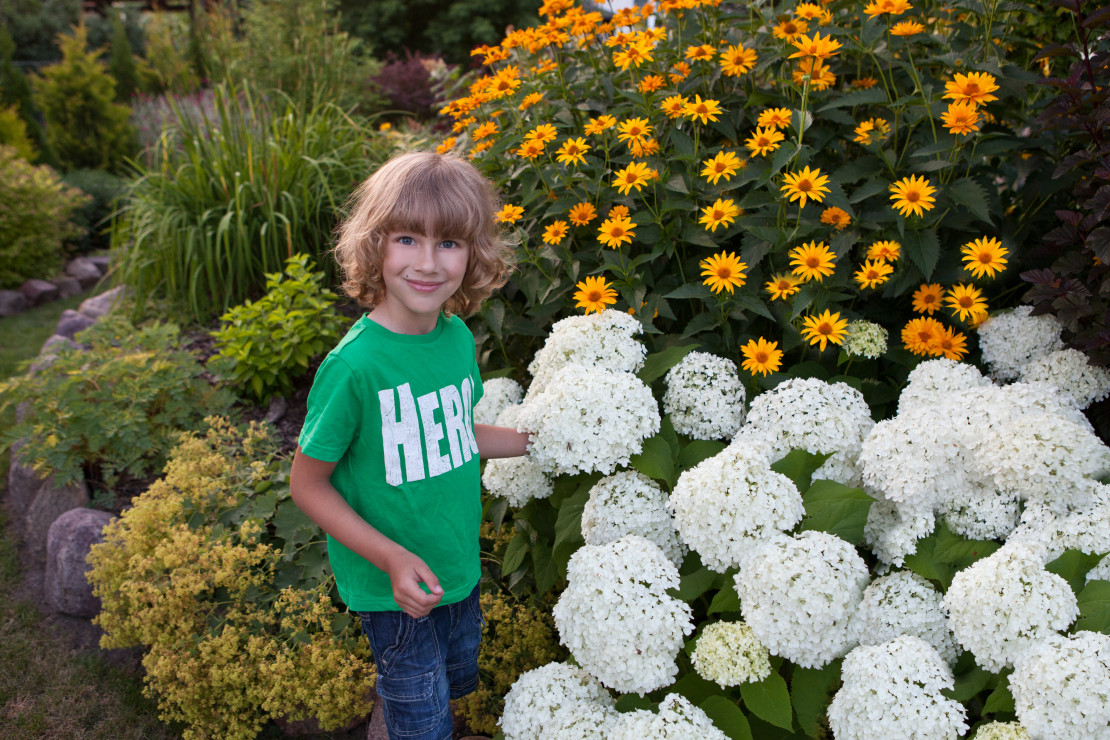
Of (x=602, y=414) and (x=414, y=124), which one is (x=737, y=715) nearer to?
(x=602, y=414)

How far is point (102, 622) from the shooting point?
8.18 feet

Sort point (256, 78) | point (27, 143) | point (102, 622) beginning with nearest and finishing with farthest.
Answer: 1. point (102, 622)
2. point (256, 78)
3. point (27, 143)

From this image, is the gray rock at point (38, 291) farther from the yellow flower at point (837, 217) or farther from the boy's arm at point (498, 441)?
the yellow flower at point (837, 217)

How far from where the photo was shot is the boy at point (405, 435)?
158 cm

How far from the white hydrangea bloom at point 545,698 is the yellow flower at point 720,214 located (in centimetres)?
143

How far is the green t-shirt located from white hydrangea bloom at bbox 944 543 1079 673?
1.12 meters

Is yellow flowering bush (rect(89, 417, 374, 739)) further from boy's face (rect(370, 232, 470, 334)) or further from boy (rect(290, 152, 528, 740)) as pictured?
boy's face (rect(370, 232, 470, 334))

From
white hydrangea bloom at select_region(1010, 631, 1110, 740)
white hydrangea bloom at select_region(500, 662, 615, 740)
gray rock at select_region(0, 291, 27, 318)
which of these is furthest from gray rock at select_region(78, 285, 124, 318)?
white hydrangea bloom at select_region(1010, 631, 1110, 740)

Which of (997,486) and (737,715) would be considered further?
(997,486)

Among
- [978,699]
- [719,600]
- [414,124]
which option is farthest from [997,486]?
[414,124]

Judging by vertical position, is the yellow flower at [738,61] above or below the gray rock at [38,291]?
above

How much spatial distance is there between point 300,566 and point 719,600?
1583 millimetres

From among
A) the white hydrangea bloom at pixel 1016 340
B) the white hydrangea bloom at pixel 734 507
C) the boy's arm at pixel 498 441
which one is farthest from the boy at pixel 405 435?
the white hydrangea bloom at pixel 1016 340

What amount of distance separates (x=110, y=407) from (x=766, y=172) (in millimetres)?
2963
